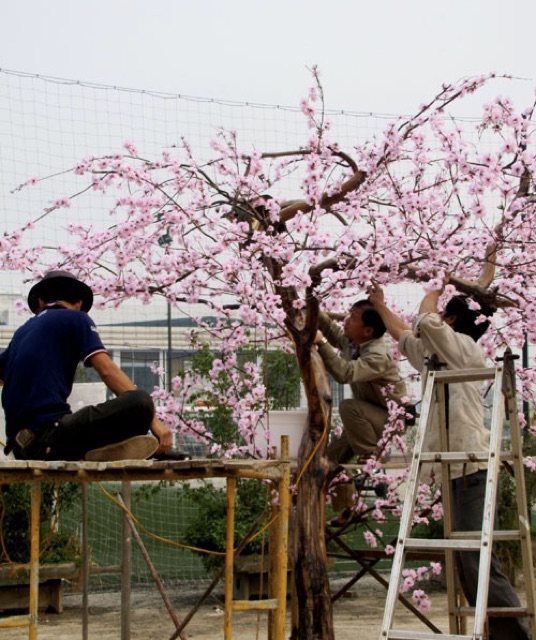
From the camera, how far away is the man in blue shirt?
429 centimetres

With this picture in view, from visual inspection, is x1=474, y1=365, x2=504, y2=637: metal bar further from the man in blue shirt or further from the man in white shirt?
the man in blue shirt

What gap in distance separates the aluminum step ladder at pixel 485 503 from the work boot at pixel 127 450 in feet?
3.48

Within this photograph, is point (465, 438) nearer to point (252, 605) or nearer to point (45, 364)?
point (252, 605)

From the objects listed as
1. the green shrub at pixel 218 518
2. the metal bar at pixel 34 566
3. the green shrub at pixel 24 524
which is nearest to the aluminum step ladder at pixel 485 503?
the metal bar at pixel 34 566

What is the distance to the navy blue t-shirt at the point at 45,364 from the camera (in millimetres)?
4355

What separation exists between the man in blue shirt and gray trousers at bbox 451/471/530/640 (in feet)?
4.97

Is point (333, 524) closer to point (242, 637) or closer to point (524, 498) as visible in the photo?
point (242, 637)

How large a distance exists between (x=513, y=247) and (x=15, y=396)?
3.32 meters

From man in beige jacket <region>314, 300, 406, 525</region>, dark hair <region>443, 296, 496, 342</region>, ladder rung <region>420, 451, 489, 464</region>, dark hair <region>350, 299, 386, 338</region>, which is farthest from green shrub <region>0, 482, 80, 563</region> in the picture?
ladder rung <region>420, 451, 489, 464</region>

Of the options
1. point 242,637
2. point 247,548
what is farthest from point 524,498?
point 247,548

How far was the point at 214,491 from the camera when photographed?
9.18m

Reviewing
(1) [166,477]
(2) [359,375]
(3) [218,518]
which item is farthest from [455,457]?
(3) [218,518]

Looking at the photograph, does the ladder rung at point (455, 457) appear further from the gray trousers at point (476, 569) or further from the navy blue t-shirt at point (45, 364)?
the navy blue t-shirt at point (45, 364)

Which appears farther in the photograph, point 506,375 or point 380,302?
point 380,302
